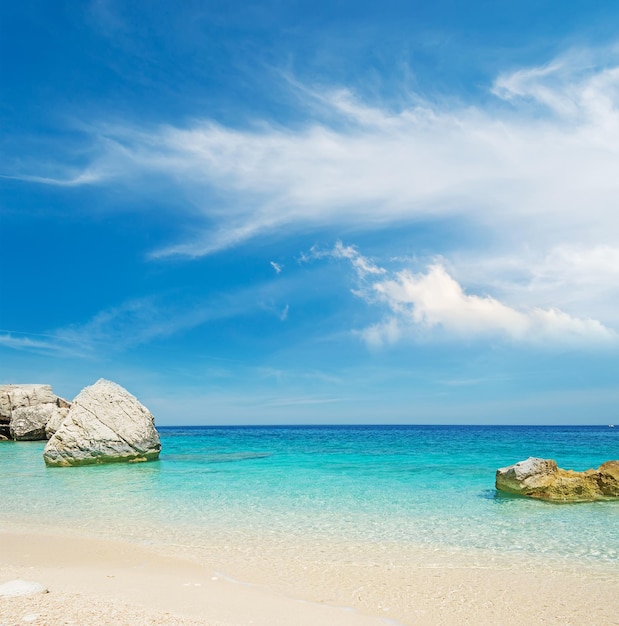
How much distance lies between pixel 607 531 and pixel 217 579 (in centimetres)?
906

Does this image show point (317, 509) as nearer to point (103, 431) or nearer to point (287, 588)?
point (287, 588)

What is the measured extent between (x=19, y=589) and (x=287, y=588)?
12.5 feet

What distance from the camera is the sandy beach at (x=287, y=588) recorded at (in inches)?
264

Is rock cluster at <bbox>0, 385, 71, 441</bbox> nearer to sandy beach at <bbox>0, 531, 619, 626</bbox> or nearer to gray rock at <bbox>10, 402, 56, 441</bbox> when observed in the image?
gray rock at <bbox>10, 402, 56, 441</bbox>

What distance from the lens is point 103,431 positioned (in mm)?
27062

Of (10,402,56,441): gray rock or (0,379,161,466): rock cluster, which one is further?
(10,402,56,441): gray rock

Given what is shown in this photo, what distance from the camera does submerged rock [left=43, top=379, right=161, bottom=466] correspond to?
85.5 ft

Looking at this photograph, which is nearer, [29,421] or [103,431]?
[103,431]

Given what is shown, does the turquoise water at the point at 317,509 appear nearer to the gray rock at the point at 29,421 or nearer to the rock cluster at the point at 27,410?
the gray rock at the point at 29,421

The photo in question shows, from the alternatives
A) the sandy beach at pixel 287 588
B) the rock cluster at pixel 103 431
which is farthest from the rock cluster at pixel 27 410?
the sandy beach at pixel 287 588

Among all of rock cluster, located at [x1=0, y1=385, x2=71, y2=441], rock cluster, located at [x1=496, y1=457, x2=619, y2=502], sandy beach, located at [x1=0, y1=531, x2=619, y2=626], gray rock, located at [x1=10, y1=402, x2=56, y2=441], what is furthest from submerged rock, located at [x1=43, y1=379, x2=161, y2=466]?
gray rock, located at [x1=10, y1=402, x2=56, y2=441]

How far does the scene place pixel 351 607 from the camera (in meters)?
7.43

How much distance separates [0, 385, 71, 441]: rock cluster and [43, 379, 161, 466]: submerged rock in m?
24.5

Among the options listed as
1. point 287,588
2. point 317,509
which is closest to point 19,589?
point 287,588
